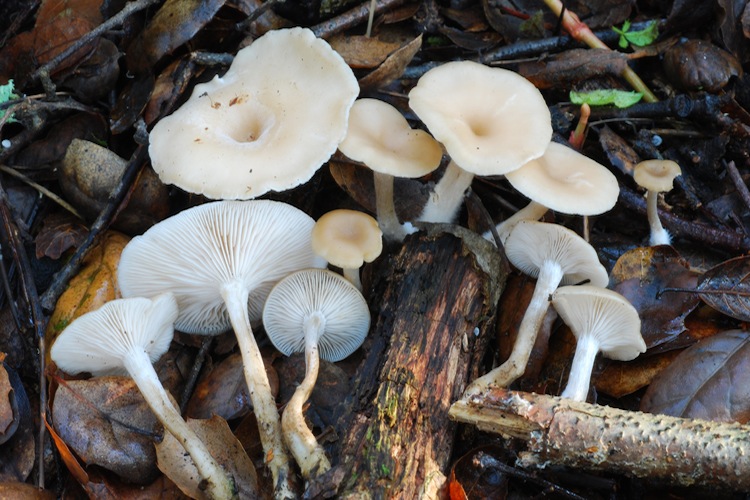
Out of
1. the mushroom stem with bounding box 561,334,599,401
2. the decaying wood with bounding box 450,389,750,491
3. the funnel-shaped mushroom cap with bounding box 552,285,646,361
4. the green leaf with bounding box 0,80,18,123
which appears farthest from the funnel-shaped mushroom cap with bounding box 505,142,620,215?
the green leaf with bounding box 0,80,18,123

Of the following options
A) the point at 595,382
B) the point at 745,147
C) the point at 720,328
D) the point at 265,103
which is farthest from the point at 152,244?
the point at 745,147

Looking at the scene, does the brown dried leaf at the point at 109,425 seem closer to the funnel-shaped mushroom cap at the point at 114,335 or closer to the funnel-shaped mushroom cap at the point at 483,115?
the funnel-shaped mushroom cap at the point at 114,335

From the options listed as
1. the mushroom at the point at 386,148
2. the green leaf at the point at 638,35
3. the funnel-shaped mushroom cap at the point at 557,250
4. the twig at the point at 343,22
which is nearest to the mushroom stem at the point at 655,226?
the funnel-shaped mushroom cap at the point at 557,250

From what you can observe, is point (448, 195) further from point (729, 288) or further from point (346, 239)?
point (729, 288)

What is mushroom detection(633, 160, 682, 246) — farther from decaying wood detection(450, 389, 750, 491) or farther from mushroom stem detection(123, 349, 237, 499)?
mushroom stem detection(123, 349, 237, 499)

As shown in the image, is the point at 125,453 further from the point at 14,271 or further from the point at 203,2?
the point at 203,2

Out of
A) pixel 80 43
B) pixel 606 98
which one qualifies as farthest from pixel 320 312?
pixel 606 98
